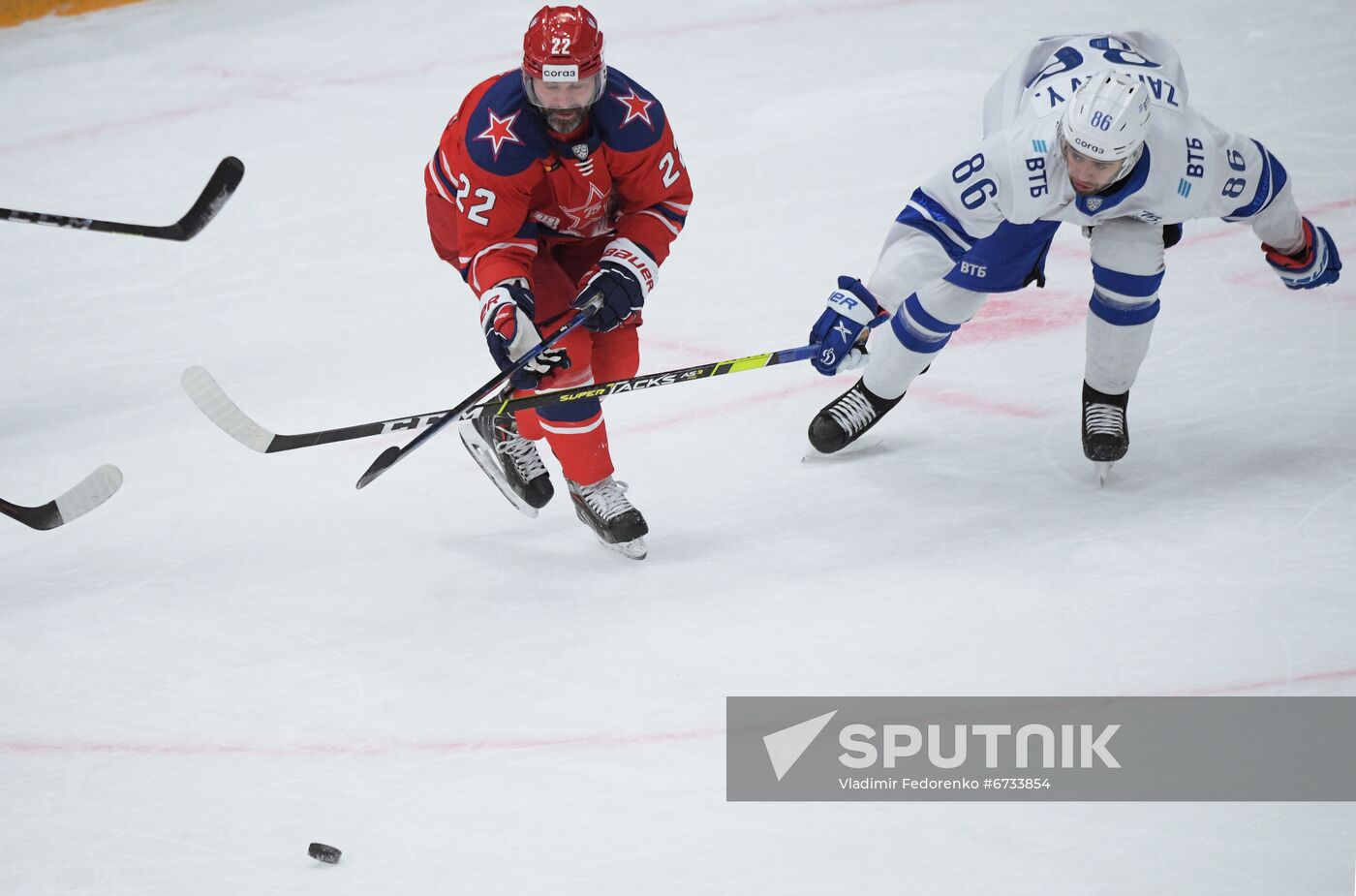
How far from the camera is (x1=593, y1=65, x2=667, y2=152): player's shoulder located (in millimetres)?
2920

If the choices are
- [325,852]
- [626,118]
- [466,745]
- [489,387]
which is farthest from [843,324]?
[325,852]

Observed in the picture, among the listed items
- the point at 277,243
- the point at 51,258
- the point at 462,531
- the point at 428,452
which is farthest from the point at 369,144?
the point at 462,531

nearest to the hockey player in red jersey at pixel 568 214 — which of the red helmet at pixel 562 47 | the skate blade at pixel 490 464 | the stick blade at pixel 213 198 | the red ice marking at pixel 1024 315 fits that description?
the red helmet at pixel 562 47

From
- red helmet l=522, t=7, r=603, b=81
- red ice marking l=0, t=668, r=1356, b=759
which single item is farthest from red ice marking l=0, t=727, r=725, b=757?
red helmet l=522, t=7, r=603, b=81

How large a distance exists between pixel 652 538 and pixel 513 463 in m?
0.37

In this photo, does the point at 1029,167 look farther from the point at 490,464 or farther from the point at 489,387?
the point at 490,464

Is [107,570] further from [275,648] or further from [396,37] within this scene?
[396,37]

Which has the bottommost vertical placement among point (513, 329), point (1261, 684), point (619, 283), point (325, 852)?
point (325, 852)

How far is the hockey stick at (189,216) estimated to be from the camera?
348 cm

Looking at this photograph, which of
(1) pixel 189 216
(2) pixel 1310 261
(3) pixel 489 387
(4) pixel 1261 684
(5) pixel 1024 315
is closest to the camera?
(4) pixel 1261 684

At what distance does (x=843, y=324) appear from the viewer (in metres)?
3.03

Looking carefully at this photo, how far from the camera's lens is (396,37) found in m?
6.45

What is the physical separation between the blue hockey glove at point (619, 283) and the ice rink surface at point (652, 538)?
0.53m

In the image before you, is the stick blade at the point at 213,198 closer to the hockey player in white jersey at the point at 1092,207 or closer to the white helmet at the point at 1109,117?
the hockey player in white jersey at the point at 1092,207
